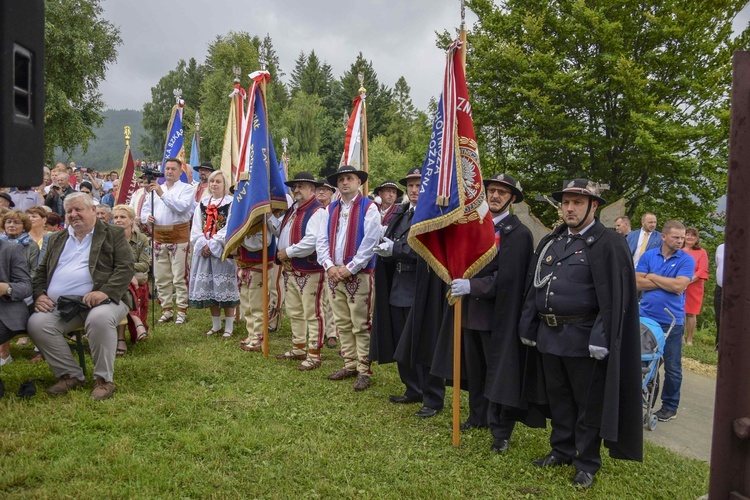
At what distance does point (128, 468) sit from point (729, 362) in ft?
13.1

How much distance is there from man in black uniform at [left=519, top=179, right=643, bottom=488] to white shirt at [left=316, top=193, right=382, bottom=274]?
228 centimetres

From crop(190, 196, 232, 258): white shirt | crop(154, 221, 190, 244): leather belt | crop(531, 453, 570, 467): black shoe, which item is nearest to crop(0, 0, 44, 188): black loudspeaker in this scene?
crop(531, 453, 570, 467): black shoe

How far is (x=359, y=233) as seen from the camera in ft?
21.8

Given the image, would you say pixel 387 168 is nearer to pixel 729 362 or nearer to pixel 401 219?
pixel 401 219

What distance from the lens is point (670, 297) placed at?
6367 millimetres

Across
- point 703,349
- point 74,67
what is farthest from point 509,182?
point 74,67

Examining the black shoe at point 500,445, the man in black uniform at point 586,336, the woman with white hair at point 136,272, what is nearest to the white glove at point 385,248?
the man in black uniform at point 586,336

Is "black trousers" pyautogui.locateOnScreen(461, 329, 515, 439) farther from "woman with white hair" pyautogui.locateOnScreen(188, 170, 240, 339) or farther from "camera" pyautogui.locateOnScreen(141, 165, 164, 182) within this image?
"camera" pyautogui.locateOnScreen(141, 165, 164, 182)

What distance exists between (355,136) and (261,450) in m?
6.03

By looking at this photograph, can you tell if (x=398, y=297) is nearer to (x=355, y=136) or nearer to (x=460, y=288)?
(x=460, y=288)

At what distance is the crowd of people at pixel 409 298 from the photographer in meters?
4.34

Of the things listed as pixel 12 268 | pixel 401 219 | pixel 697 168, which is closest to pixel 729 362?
pixel 401 219

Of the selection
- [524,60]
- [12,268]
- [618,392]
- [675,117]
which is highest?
[524,60]

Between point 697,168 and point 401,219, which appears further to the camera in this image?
point 697,168
